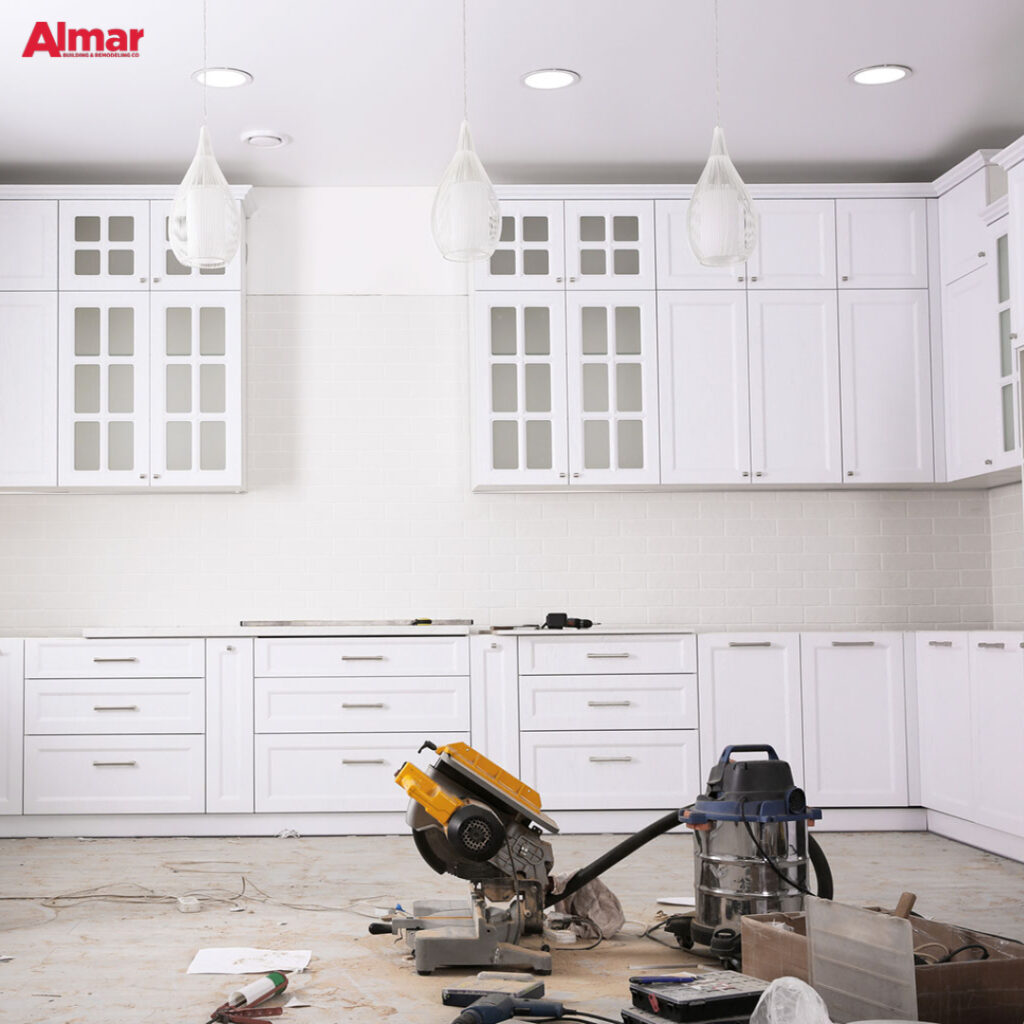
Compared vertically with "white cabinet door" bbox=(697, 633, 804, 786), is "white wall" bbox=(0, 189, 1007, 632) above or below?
above

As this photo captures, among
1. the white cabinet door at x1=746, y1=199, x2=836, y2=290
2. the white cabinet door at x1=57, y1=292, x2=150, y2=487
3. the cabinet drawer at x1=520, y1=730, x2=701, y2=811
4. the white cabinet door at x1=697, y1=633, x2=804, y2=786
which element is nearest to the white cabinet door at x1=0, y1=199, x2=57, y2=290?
the white cabinet door at x1=57, y1=292, x2=150, y2=487

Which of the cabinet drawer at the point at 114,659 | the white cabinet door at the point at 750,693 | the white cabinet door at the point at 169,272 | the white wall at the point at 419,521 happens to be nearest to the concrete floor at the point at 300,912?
the white cabinet door at the point at 750,693

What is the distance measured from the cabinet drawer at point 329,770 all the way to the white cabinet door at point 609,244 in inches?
86.0

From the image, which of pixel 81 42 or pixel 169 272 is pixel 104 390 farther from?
pixel 81 42

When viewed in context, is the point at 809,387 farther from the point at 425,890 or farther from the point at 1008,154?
the point at 425,890

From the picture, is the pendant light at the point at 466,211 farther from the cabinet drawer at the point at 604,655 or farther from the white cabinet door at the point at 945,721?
the white cabinet door at the point at 945,721

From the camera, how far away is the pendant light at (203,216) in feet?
9.37

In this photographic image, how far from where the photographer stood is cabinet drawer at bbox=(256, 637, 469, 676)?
5238mm

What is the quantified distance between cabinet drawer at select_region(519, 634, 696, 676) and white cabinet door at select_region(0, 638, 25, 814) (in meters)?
2.16

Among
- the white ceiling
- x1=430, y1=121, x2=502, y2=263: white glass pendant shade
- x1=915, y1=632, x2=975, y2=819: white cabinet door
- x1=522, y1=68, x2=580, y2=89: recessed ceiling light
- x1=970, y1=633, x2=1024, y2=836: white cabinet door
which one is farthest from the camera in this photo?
x1=915, y1=632, x2=975, y2=819: white cabinet door

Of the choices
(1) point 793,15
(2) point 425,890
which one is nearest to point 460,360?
(1) point 793,15

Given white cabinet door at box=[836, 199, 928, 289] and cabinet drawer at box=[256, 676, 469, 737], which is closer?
cabinet drawer at box=[256, 676, 469, 737]

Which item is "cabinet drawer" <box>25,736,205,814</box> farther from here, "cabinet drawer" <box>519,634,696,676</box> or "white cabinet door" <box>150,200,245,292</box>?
"white cabinet door" <box>150,200,245,292</box>

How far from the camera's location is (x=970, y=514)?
5.91 meters
